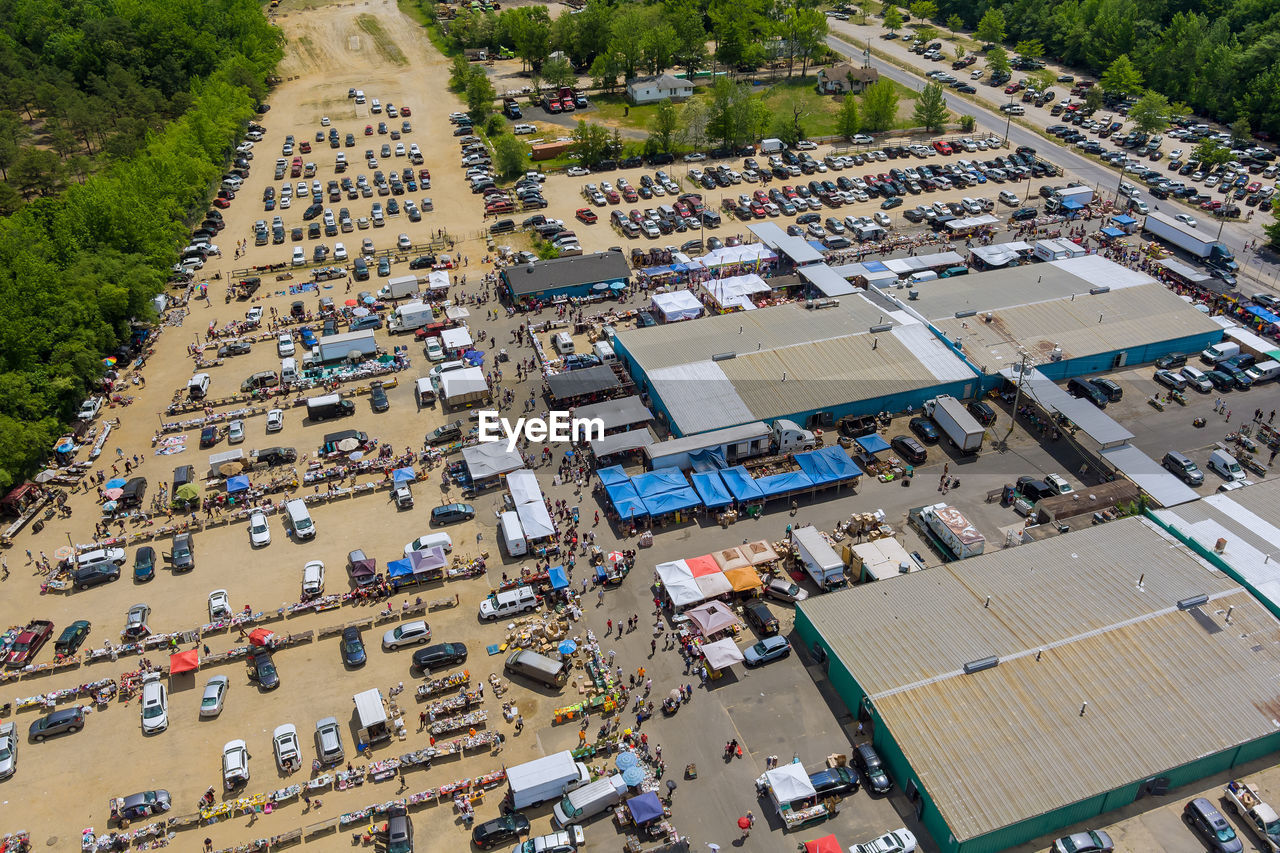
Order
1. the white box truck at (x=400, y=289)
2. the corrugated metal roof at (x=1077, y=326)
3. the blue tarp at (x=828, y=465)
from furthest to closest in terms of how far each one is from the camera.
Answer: the white box truck at (x=400, y=289) < the corrugated metal roof at (x=1077, y=326) < the blue tarp at (x=828, y=465)

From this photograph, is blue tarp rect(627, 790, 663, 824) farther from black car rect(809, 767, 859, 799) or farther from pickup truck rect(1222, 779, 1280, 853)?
pickup truck rect(1222, 779, 1280, 853)

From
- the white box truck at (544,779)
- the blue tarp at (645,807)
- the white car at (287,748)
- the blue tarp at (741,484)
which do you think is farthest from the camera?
the blue tarp at (741,484)

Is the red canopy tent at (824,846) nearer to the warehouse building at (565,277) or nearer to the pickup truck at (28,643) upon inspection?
the pickup truck at (28,643)

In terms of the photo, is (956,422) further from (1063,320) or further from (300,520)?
(300,520)

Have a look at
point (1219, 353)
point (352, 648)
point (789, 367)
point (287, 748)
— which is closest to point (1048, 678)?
point (789, 367)

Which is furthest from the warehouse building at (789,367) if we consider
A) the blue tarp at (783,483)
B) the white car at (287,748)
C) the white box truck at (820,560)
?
the white car at (287,748)

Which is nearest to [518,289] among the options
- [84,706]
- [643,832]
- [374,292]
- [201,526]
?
[374,292]
